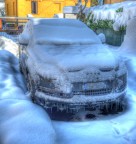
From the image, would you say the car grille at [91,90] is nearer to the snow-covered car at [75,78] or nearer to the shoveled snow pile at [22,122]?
the snow-covered car at [75,78]

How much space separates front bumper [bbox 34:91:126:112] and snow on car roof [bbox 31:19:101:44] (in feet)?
5.36

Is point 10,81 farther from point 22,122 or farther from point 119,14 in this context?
point 119,14

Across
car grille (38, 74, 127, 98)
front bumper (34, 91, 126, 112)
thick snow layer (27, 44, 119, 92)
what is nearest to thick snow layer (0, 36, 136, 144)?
front bumper (34, 91, 126, 112)

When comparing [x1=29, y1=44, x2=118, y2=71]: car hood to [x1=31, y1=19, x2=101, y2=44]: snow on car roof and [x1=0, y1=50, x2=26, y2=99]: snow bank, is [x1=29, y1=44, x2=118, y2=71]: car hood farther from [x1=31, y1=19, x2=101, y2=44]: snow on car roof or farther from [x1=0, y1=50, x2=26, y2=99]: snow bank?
[x1=0, y1=50, x2=26, y2=99]: snow bank

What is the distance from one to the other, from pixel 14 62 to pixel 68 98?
17.9 ft

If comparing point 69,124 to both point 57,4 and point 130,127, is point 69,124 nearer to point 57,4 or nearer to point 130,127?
point 130,127

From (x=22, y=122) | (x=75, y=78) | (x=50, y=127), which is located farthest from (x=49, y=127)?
(x=75, y=78)

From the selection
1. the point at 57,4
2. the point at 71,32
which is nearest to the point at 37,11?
the point at 57,4

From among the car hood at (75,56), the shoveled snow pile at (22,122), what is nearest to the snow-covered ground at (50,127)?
the shoveled snow pile at (22,122)

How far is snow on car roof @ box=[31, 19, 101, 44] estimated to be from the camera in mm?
6707

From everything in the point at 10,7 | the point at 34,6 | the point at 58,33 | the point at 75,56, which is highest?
the point at 58,33

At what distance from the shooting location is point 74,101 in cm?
527

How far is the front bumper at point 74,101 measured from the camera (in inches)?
208

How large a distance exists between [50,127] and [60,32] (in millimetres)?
3159
